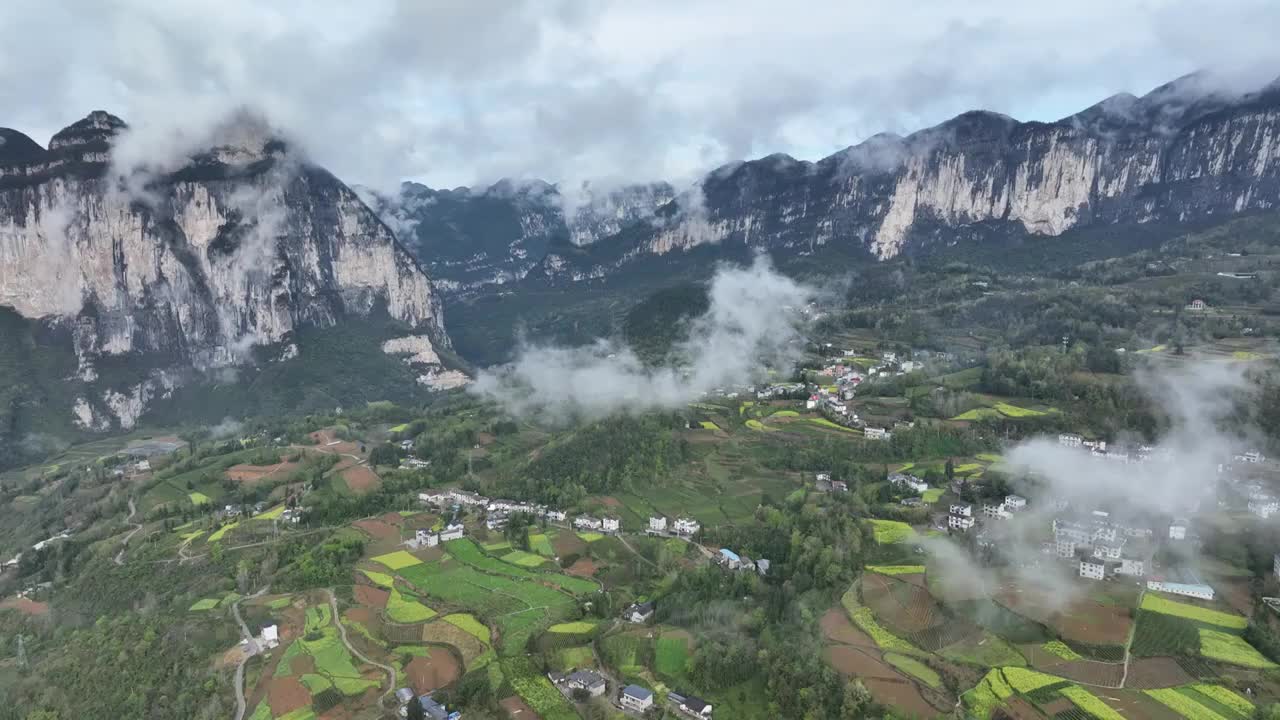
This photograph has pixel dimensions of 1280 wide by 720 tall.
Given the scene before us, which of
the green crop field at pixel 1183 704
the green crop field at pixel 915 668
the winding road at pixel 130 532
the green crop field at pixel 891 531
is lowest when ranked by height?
the winding road at pixel 130 532

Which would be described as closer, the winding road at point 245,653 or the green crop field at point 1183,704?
the green crop field at point 1183,704

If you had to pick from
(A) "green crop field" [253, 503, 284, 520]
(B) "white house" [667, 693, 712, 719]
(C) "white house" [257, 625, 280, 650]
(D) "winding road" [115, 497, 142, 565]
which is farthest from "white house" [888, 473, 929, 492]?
(D) "winding road" [115, 497, 142, 565]

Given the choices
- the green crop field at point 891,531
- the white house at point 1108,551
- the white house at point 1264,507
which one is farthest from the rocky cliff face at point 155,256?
the white house at point 1264,507

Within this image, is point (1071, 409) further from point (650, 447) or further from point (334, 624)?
point (334, 624)

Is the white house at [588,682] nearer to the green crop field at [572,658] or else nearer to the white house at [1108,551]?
the green crop field at [572,658]

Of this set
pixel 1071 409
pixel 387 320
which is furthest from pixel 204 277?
pixel 1071 409

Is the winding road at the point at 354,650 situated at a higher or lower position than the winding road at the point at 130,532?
higher

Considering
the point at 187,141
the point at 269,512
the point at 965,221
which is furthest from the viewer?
the point at 965,221
